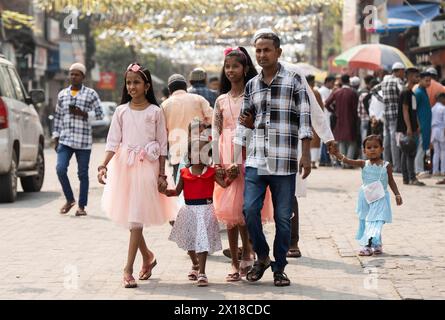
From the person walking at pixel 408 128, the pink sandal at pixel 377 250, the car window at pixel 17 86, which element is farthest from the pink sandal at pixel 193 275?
the person walking at pixel 408 128

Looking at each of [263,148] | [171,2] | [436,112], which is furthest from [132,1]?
[263,148]

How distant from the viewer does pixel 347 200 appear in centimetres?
1513

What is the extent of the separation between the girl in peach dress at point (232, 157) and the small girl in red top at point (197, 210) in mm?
86

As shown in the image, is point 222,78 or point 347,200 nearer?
point 222,78

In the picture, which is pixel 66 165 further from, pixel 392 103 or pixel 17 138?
pixel 392 103

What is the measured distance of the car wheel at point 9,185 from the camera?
1525cm

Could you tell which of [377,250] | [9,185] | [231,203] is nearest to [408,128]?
[9,185]

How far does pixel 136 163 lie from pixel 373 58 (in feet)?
51.9

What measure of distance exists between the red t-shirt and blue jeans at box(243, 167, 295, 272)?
0.37m

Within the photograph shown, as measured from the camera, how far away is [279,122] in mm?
7918

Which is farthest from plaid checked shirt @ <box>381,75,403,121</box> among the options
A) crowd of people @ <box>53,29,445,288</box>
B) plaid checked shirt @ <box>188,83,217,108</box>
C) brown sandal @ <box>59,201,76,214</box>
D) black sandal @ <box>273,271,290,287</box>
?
black sandal @ <box>273,271,290,287</box>
